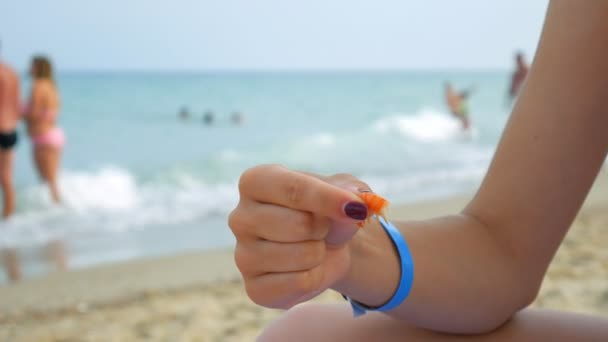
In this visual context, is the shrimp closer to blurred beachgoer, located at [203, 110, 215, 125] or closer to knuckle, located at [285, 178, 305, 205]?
knuckle, located at [285, 178, 305, 205]

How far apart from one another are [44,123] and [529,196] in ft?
19.8

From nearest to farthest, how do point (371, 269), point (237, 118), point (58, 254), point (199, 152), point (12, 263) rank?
point (371, 269) → point (12, 263) → point (58, 254) → point (199, 152) → point (237, 118)

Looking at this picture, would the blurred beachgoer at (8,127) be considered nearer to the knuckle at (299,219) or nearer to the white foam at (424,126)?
the knuckle at (299,219)

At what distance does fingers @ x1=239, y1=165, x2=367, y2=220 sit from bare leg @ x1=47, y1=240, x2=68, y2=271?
336 cm

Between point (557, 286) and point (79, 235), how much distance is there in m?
3.44

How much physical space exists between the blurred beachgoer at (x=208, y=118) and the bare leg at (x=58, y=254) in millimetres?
9854

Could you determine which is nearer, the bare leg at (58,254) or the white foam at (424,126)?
the bare leg at (58,254)

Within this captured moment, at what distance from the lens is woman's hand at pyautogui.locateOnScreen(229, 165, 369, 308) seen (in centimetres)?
63

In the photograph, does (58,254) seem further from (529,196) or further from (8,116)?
(529,196)

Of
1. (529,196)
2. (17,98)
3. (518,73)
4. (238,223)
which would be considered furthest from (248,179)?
(518,73)

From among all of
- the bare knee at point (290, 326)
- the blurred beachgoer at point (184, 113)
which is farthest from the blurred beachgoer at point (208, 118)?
the bare knee at point (290, 326)

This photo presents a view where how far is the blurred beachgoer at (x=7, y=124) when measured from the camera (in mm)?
5824

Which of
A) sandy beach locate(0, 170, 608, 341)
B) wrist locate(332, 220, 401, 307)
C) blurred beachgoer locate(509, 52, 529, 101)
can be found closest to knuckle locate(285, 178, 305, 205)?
wrist locate(332, 220, 401, 307)

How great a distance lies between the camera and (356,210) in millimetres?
625
